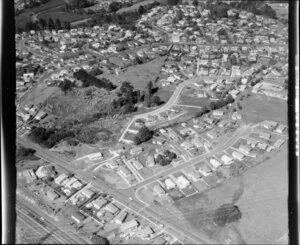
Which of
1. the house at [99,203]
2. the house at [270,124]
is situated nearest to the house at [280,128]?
the house at [270,124]

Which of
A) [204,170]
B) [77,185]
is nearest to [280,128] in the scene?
[204,170]

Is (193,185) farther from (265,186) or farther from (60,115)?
(60,115)

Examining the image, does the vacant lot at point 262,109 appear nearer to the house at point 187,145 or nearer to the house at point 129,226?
the house at point 187,145

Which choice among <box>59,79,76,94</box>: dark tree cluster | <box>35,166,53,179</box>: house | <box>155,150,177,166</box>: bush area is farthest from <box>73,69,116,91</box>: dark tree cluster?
<box>35,166,53,179</box>: house

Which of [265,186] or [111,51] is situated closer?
[265,186]

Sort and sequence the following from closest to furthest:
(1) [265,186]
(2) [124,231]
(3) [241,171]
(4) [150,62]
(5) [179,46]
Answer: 1. (2) [124,231]
2. (1) [265,186]
3. (3) [241,171]
4. (4) [150,62]
5. (5) [179,46]

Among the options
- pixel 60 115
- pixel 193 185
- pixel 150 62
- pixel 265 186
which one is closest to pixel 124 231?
pixel 193 185

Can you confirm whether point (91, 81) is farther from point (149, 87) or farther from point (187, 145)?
point (187, 145)
